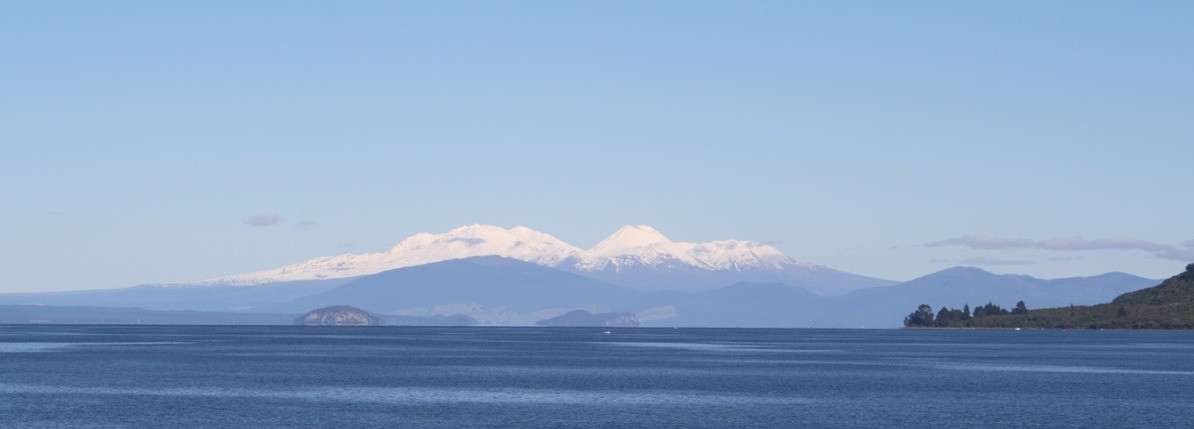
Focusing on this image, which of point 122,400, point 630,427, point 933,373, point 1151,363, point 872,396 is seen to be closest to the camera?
point 630,427

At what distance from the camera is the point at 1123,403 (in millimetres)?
110875

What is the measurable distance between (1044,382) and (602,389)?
43.9 meters

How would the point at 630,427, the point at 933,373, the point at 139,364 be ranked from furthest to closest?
the point at 139,364, the point at 933,373, the point at 630,427

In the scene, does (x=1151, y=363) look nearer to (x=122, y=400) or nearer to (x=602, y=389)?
(x=602, y=389)

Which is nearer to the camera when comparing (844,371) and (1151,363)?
(844,371)

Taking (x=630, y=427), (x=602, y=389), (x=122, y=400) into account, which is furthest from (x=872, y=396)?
(x=122, y=400)

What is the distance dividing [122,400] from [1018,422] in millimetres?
63166

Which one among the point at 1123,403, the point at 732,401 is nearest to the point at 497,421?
the point at 732,401

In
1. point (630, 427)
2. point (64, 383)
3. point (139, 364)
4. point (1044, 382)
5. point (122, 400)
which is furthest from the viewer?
point (139, 364)

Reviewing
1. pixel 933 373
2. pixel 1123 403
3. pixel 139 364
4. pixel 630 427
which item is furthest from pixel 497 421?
pixel 139 364

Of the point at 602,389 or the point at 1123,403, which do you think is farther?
the point at 602,389

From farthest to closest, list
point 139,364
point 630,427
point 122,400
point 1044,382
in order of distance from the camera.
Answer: point 139,364 < point 1044,382 < point 122,400 < point 630,427

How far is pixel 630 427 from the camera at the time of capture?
89438 millimetres

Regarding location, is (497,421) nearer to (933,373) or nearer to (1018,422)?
(1018,422)
